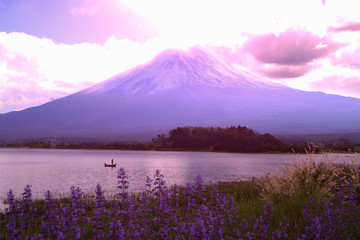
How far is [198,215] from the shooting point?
541cm

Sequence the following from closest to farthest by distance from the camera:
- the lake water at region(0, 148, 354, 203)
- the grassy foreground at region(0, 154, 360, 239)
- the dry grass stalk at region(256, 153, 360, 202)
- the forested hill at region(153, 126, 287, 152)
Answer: the grassy foreground at region(0, 154, 360, 239), the dry grass stalk at region(256, 153, 360, 202), the lake water at region(0, 148, 354, 203), the forested hill at region(153, 126, 287, 152)

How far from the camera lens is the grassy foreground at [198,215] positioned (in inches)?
159

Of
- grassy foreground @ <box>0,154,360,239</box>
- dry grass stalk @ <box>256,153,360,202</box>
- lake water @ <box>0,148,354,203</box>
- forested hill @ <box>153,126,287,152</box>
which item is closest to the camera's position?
grassy foreground @ <box>0,154,360,239</box>

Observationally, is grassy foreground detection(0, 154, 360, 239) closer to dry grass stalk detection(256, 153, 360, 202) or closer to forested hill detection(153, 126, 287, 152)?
dry grass stalk detection(256, 153, 360, 202)

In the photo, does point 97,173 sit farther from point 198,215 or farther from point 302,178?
point 198,215

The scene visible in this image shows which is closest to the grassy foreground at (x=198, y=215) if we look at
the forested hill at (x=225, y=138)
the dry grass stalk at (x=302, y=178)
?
the dry grass stalk at (x=302, y=178)

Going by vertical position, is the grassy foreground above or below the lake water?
above

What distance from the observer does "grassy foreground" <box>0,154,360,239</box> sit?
4.03 m

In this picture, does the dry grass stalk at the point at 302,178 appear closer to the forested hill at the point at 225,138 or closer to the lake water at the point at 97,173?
the lake water at the point at 97,173

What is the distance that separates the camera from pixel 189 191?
6500mm

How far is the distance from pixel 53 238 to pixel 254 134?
378ft

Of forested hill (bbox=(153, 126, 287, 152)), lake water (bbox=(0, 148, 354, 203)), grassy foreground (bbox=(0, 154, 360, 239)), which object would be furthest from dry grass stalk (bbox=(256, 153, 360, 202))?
forested hill (bbox=(153, 126, 287, 152))

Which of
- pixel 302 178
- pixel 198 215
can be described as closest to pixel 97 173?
pixel 302 178

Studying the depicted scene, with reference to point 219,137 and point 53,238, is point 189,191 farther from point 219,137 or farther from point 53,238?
point 219,137
